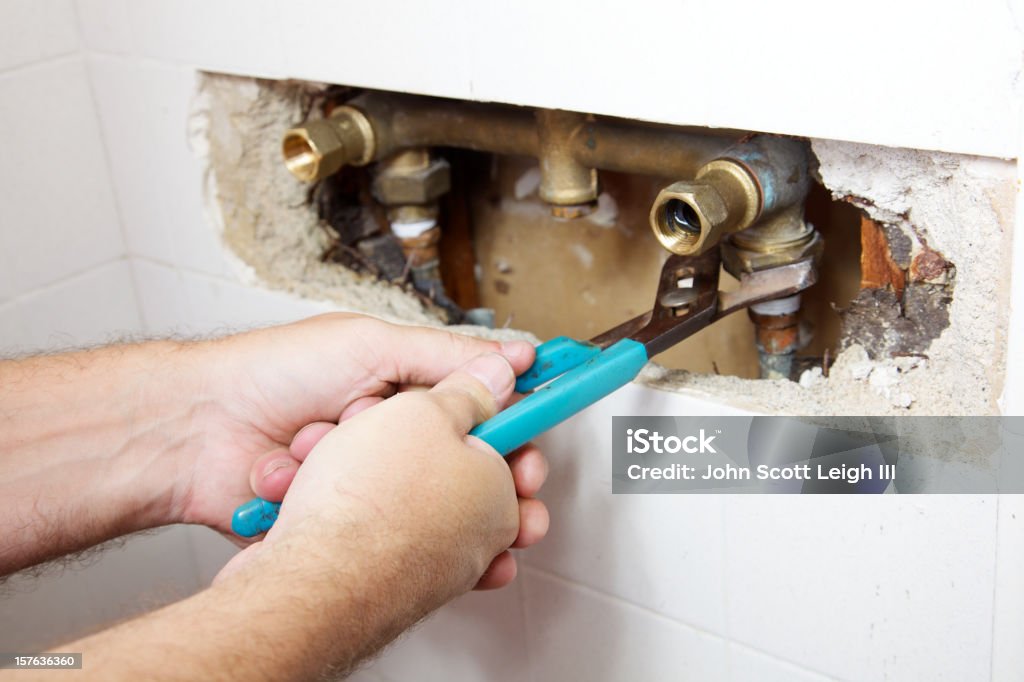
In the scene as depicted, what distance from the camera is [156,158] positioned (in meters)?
1.03

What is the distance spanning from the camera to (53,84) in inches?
40.0

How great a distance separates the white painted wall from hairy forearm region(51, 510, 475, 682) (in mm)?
273

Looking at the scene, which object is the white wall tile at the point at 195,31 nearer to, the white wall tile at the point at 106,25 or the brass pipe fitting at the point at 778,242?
the white wall tile at the point at 106,25

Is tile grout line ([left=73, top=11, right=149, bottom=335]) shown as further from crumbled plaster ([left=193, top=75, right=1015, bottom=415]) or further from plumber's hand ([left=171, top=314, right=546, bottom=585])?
plumber's hand ([left=171, top=314, right=546, bottom=585])

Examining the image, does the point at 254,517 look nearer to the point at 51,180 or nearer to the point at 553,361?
the point at 553,361

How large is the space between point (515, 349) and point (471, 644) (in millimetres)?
413

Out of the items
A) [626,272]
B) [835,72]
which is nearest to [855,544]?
[835,72]

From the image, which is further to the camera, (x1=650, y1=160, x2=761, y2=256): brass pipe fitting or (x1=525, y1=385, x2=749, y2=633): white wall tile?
(x1=525, y1=385, x2=749, y2=633): white wall tile

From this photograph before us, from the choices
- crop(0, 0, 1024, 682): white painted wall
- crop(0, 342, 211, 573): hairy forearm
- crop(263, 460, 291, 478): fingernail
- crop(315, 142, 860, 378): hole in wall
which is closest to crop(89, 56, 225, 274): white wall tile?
crop(0, 0, 1024, 682): white painted wall

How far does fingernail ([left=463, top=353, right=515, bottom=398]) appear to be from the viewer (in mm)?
661

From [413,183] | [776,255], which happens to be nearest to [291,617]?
[776,255]

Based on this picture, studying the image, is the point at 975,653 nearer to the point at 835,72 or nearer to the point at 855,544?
the point at 855,544

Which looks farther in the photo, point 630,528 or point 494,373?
point 630,528

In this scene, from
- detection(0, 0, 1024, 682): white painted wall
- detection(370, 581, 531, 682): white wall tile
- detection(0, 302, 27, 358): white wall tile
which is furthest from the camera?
→ detection(0, 302, 27, 358): white wall tile
